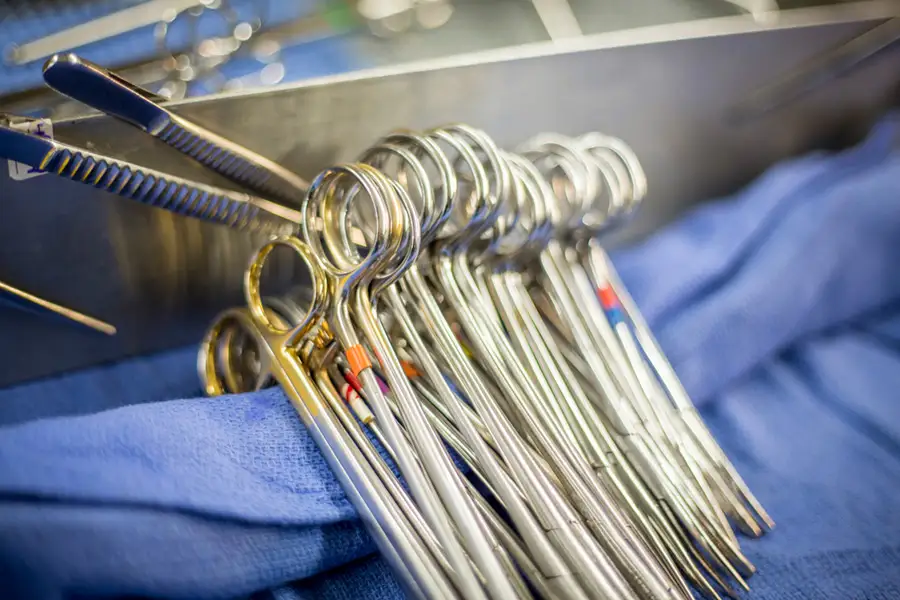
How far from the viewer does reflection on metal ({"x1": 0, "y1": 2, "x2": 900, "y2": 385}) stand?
53 centimetres

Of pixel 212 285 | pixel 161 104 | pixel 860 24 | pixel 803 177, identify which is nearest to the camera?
pixel 161 104

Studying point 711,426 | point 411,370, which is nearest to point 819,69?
point 711,426

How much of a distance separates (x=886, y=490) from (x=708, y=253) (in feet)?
0.94

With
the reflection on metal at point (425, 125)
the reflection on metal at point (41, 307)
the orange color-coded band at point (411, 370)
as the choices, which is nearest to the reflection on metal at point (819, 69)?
the reflection on metal at point (425, 125)

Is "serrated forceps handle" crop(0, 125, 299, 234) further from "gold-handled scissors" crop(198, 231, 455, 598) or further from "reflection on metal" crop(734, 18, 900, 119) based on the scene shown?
"reflection on metal" crop(734, 18, 900, 119)

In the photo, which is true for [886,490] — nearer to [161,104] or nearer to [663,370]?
[663,370]

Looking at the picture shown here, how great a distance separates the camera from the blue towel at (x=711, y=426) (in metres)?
0.36

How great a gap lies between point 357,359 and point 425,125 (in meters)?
0.36

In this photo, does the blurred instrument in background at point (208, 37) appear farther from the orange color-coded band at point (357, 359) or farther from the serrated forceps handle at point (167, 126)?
the orange color-coded band at point (357, 359)

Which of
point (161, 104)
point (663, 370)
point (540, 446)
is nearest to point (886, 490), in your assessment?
point (663, 370)

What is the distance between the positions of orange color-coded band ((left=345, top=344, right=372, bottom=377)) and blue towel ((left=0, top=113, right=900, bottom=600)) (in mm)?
62

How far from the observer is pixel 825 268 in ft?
2.28

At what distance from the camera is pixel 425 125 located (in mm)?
689

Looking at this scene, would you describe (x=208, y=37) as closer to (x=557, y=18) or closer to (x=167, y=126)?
(x=167, y=126)
